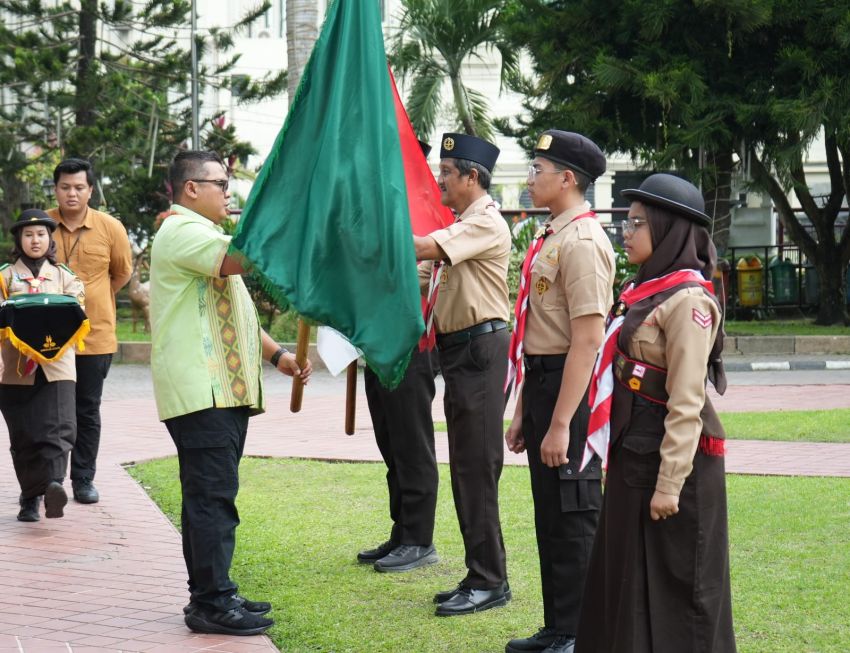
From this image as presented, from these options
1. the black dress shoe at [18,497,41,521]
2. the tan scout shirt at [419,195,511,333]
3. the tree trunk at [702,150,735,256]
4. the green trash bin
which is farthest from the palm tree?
the tan scout shirt at [419,195,511,333]

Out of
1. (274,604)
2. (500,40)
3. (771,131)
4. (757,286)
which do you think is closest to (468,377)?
(274,604)

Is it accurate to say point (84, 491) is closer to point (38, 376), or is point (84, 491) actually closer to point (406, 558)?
point (38, 376)

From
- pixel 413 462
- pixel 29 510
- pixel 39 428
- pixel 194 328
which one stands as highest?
pixel 194 328

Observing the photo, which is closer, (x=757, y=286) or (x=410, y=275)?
(x=410, y=275)

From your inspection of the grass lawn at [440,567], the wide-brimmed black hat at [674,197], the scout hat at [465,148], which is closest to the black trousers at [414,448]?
the grass lawn at [440,567]

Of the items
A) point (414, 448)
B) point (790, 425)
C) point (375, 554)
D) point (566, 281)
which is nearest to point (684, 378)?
point (566, 281)

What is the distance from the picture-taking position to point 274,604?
18.6 ft

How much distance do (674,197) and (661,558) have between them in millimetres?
1194

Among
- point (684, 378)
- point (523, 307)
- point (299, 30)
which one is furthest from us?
point (299, 30)

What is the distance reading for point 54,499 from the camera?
24.2ft

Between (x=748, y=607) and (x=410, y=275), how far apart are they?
2157mm

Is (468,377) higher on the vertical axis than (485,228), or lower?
lower

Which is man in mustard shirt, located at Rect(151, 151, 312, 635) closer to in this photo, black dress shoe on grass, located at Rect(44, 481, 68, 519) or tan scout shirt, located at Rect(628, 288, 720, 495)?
tan scout shirt, located at Rect(628, 288, 720, 495)

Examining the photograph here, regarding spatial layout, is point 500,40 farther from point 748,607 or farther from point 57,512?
point 748,607
